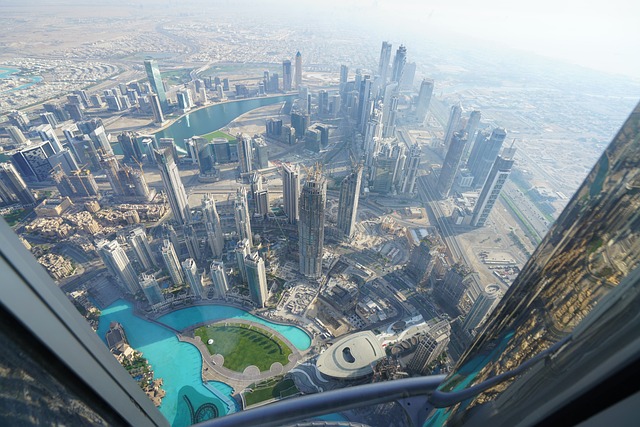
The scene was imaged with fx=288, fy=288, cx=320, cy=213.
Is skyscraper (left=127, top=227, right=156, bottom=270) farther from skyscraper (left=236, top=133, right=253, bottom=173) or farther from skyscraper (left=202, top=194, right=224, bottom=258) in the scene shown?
skyscraper (left=236, top=133, right=253, bottom=173)

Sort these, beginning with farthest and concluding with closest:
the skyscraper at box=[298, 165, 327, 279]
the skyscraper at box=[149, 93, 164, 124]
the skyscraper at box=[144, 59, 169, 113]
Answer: the skyscraper at box=[144, 59, 169, 113], the skyscraper at box=[149, 93, 164, 124], the skyscraper at box=[298, 165, 327, 279]

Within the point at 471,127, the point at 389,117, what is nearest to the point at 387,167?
the point at 389,117

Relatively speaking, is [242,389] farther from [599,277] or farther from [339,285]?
[599,277]

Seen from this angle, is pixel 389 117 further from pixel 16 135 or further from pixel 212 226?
pixel 16 135

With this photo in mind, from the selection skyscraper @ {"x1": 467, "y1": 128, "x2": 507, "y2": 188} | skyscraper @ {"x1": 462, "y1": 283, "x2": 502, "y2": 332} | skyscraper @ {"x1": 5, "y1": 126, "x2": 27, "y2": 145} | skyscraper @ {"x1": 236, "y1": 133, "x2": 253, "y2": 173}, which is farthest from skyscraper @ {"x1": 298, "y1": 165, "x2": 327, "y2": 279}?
skyscraper @ {"x1": 5, "y1": 126, "x2": 27, "y2": 145}

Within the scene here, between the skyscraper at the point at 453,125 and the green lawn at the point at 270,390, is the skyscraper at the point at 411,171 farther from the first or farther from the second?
the green lawn at the point at 270,390

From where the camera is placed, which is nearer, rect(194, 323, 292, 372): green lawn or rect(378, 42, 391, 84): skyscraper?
rect(194, 323, 292, 372): green lawn

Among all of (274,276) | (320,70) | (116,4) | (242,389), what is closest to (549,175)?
(274,276)
